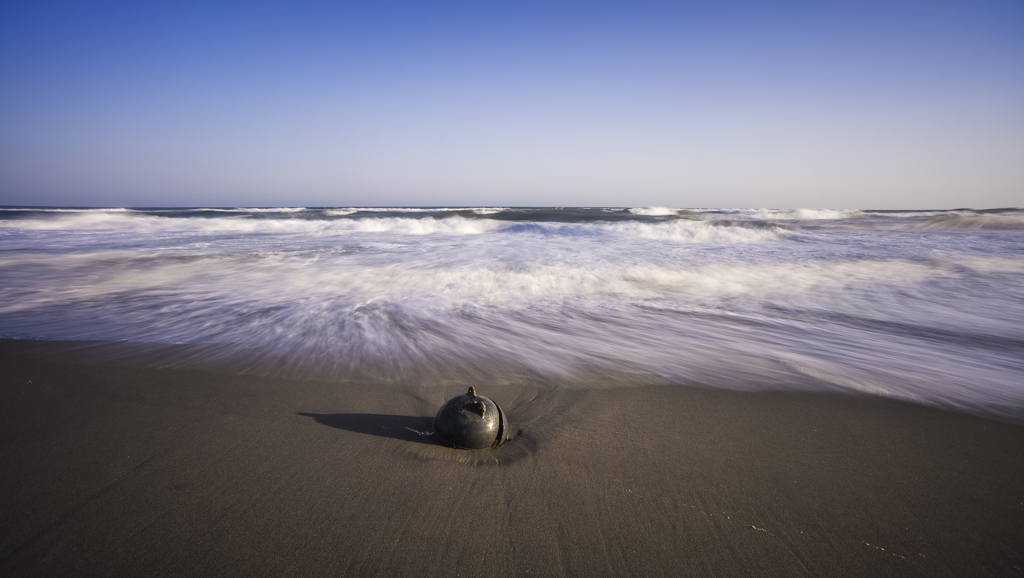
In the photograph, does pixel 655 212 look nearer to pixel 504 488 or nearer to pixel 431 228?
pixel 431 228

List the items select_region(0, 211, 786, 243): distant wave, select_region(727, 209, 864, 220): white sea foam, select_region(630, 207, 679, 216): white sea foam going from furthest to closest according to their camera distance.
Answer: select_region(630, 207, 679, 216): white sea foam, select_region(727, 209, 864, 220): white sea foam, select_region(0, 211, 786, 243): distant wave

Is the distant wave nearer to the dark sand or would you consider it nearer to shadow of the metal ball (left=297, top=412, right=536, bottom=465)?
the dark sand

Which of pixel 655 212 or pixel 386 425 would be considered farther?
pixel 655 212

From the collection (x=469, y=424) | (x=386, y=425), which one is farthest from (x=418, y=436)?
(x=469, y=424)

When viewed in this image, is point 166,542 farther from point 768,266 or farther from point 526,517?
point 768,266

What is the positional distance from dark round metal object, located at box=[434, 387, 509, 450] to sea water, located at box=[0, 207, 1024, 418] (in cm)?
96

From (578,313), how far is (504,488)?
2.87 meters

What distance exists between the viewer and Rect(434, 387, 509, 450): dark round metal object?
1654 mm

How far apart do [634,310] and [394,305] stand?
103 inches

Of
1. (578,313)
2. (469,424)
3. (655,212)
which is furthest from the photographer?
(655,212)

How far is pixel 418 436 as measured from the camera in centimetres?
184

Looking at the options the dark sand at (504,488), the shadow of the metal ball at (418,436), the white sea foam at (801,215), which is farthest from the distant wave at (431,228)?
the shadow of the metal ball at (418,436)

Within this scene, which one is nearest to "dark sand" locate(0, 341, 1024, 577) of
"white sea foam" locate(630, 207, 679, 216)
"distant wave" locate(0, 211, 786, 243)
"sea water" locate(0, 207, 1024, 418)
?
"sea water" locate(0, 207, 1024, 418)

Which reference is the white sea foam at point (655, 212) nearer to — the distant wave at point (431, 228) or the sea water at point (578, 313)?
the distant wave at point (431, 228)
